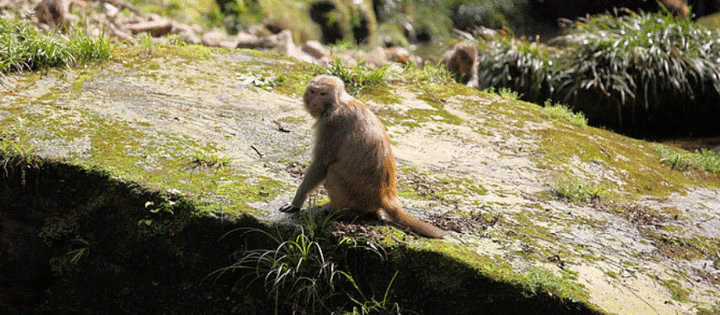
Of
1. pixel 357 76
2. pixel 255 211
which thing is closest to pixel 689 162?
pixel 357 76

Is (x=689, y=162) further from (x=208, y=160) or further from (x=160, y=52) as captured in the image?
(x=160, y=52)

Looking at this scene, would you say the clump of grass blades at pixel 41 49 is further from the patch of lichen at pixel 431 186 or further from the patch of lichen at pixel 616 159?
the patch of lichen at pixel 616 159

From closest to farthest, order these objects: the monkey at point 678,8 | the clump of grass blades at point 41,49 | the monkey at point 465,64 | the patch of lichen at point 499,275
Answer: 1. the patch of lichen at point 499,275
2. the clump of grass blades at point 41,49
3. the monkey at point 465,64
4. the monkey at point 678,8

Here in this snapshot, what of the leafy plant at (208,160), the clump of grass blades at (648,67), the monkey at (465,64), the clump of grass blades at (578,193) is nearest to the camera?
the leafy plant at (208,160)

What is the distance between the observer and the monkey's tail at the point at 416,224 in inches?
133

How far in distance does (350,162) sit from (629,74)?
7.29 m

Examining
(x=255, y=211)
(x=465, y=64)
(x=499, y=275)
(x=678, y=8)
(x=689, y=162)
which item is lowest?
(x=255, y=211)

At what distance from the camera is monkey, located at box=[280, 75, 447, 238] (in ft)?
11.1

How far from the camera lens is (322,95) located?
352 centimetres

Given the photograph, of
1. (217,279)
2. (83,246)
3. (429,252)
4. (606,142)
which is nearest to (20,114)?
(83,246)

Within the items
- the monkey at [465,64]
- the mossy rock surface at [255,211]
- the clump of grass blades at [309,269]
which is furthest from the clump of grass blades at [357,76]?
the clump of grass blades at [309,269]

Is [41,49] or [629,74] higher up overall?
[629,74]

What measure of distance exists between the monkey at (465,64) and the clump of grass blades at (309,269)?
614 cm

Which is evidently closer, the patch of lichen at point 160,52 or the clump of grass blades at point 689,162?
the clump of grass blades at point 689,162
